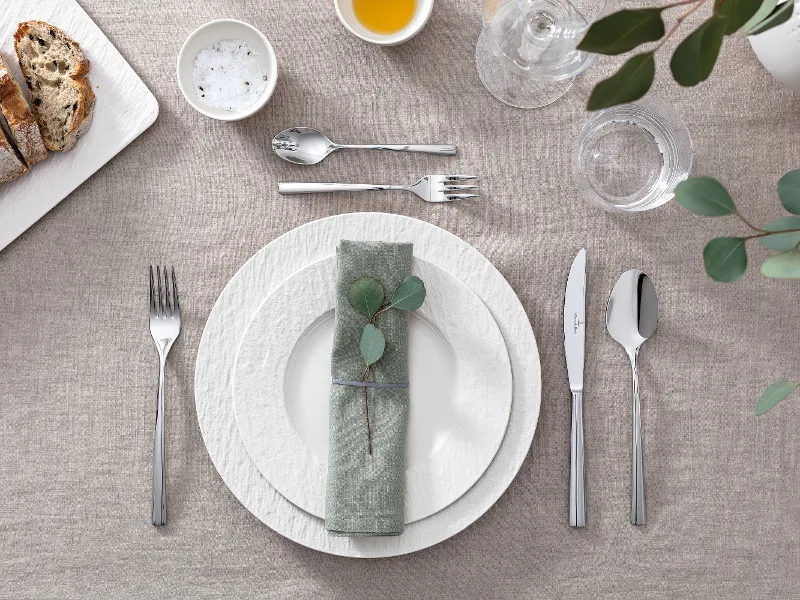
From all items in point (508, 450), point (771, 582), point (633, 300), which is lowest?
point (771, 582)

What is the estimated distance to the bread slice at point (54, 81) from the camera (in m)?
0.86

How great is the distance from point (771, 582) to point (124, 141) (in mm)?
1002

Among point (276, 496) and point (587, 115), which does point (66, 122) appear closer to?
point (276, 496)

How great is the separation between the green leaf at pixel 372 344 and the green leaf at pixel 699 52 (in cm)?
45

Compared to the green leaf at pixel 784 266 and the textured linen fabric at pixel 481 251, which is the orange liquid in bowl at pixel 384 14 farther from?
the green leaf at pixel 784 266

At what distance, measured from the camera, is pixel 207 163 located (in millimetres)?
897

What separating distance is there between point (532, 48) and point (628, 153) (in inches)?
7.2

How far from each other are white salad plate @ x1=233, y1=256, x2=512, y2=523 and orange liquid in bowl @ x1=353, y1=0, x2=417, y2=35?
30 cm

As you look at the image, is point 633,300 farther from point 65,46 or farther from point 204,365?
point 65,46

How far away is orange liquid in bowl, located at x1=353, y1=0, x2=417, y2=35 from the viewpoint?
871 millimetres

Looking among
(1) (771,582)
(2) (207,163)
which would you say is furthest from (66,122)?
(1) (771,582)

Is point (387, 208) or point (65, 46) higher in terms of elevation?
point (65, 46)

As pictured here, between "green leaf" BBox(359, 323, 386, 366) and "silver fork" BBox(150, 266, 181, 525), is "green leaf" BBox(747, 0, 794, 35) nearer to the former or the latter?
"green leaf" BBox(359, 323, 386, 366)

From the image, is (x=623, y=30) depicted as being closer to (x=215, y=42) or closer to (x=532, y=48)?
(x=532, y=48)
